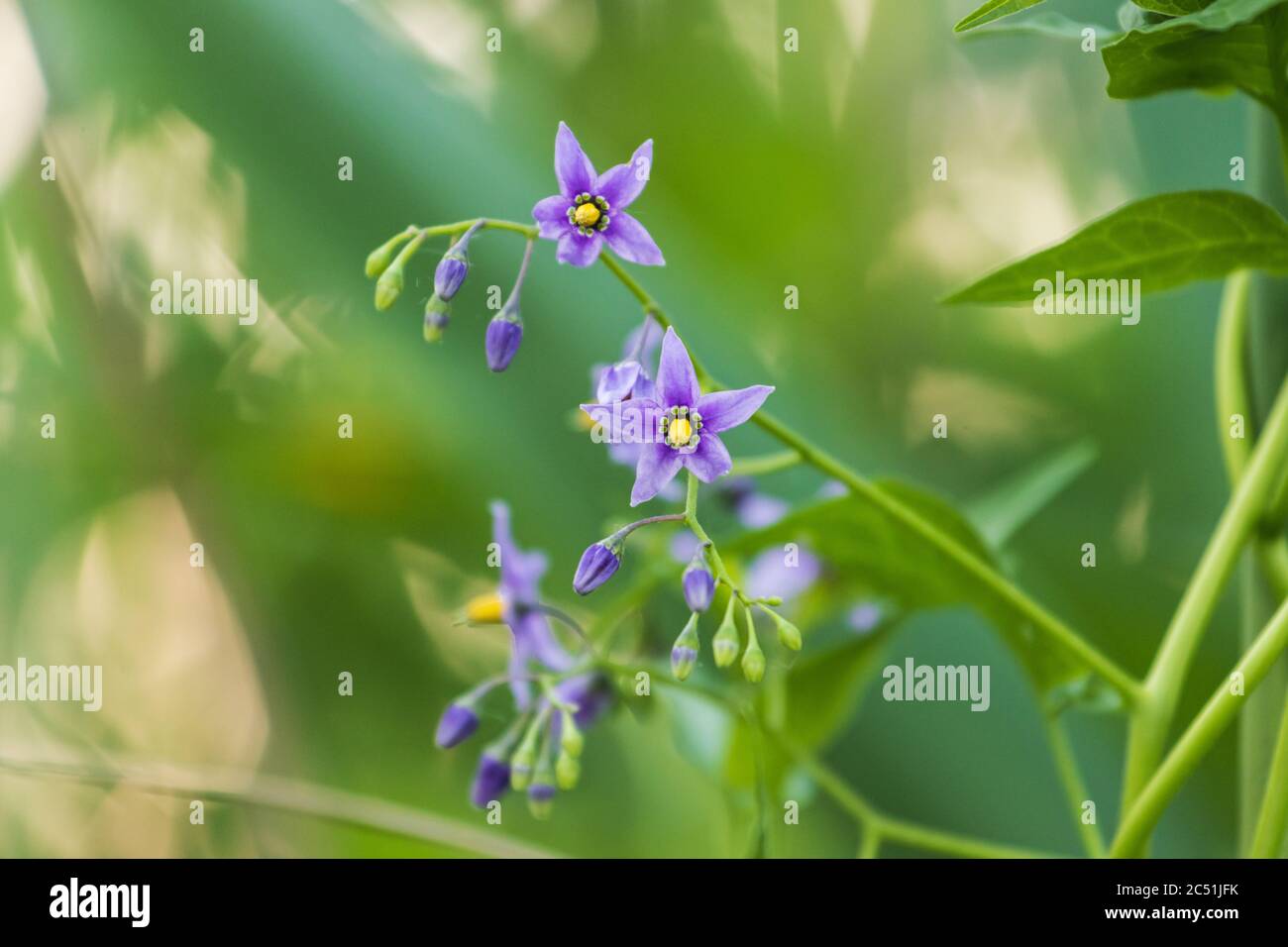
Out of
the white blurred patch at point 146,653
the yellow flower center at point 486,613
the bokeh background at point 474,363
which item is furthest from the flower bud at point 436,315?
the white blurred patch at point 146,653

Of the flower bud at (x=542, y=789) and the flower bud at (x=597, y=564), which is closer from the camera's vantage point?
the flower bud at (x=597, y=564)

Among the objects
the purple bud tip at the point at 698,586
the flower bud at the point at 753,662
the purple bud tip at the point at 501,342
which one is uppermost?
the purple bud tip at the point at 501,342

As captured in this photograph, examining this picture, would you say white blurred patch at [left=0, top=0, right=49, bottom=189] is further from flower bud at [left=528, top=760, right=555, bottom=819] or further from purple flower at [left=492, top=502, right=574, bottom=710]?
flower bud at [left=528, top=760, right=555, bottom=819]

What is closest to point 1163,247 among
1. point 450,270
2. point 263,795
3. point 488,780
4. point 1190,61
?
point 1190,61

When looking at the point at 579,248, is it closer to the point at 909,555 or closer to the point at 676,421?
the point at 676,421

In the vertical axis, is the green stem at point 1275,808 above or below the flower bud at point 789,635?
below

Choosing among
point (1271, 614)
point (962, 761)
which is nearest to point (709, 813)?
→ point (962, 761)

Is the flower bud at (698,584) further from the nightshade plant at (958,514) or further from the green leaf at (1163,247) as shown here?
the green leaf at (1163,247)
